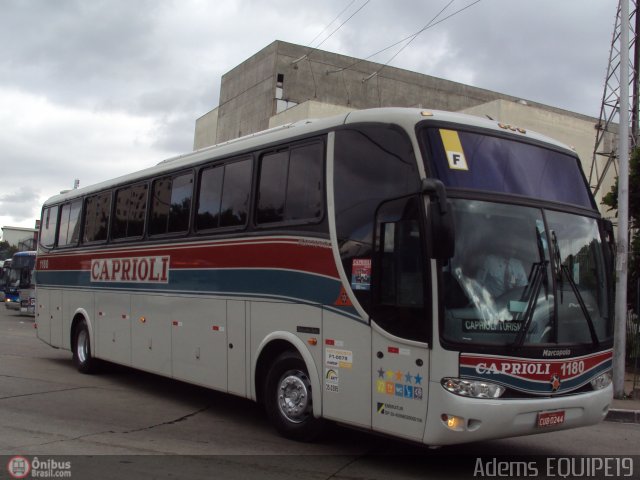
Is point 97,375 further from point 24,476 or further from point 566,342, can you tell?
point 566,342

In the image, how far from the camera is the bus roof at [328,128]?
678cm

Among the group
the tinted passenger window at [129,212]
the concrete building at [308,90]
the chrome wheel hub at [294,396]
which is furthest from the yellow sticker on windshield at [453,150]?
the concrete building at [308,90]

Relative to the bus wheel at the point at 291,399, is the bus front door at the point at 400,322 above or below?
above

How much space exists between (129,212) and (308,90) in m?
30.8

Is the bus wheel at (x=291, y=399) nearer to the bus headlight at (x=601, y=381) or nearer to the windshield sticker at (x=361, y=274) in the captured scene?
the windshield sticker at (x=361, y=274)

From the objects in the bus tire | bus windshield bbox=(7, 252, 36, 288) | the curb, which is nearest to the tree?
the curb

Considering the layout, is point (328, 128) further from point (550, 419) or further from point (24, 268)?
point (24, 268)

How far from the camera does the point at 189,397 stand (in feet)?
36.3

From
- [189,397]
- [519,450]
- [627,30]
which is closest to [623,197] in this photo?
[627,30]

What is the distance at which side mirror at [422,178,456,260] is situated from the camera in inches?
231

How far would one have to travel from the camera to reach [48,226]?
15797 millimetres

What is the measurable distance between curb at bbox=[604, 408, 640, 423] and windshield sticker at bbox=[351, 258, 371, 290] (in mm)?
5989

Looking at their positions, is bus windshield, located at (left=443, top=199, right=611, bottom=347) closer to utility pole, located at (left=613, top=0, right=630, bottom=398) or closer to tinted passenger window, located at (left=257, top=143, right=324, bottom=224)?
tinted passenger window, located at (left=257, top=143, right=324, bottom=224)

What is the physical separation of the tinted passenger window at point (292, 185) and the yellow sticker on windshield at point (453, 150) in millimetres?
1596
